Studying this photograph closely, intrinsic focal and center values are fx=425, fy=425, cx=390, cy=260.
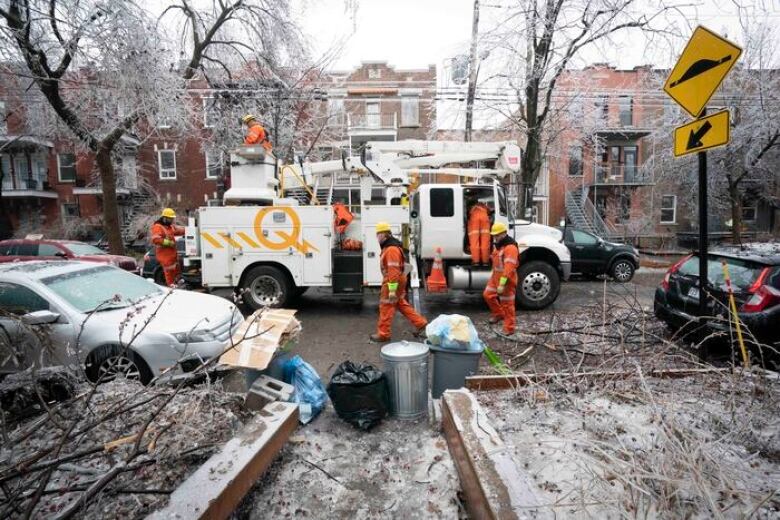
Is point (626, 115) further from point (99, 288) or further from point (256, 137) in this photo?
point (99, 288)

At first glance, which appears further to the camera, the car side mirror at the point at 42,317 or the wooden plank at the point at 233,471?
the car side mirror at the point at 42,317

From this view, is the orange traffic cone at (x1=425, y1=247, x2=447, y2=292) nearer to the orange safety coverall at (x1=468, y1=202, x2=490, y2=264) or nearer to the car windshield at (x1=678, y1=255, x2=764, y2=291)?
the orange safety coverall at (x1=468, y1=202, x2=490, y2=264)

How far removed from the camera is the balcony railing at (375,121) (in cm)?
2267

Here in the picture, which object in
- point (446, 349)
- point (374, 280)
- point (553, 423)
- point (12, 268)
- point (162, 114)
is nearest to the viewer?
point (553, 423)

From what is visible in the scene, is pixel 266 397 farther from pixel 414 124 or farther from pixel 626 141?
pixel 626 141

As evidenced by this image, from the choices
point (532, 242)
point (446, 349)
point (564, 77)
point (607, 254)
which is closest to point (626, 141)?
point (564, 77)

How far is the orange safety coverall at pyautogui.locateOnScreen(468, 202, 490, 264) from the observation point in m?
7.68

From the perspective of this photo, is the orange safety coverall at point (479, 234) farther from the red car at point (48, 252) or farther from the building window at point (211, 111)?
the building window at point (211, 111)

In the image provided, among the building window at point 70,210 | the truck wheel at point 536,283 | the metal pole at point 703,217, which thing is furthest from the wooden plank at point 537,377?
the building window at point 70,210

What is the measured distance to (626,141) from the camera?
80.9ft

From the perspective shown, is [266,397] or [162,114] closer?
[266,397]

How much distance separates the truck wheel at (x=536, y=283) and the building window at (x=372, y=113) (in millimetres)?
17353

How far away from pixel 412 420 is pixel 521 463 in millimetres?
1395

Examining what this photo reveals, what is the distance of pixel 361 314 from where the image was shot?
824 centimetres
